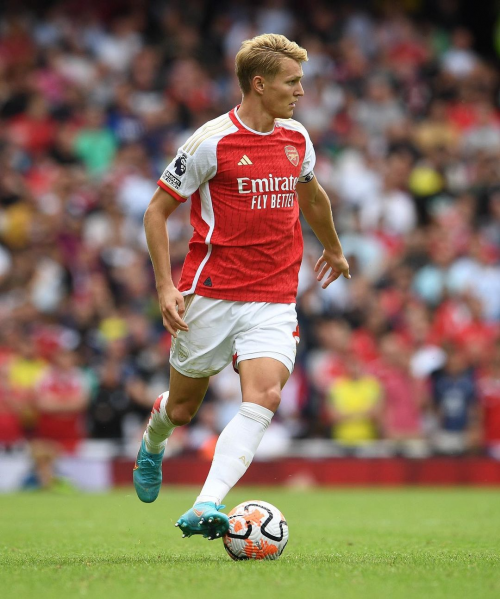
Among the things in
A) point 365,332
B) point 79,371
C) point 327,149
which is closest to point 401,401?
point 365,332

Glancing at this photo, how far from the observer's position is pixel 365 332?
1520cm

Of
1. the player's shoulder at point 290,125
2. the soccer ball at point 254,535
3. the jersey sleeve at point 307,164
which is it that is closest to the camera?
the soccer ball at point 254,535

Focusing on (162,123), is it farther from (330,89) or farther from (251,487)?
(251,487)

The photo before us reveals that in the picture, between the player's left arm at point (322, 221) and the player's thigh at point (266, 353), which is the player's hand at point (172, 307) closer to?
the player's thigh at point (266, 353)

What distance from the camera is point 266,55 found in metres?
6.21

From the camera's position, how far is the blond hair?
6.21 metres

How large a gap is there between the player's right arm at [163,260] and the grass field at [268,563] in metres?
1.26

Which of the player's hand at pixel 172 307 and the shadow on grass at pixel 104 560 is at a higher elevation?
the player's hand at pixel 172 307

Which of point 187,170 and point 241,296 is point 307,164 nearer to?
point 187,170

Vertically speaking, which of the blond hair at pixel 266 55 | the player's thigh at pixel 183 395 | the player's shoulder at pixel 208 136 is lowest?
the player's thigh at pixel 183 395

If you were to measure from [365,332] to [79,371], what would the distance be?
150 inches

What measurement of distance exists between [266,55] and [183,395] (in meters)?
1.97

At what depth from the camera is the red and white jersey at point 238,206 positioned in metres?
6.20

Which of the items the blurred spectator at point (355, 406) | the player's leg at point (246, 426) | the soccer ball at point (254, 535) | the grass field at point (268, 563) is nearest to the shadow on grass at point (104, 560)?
the grass field at point (268, 563)
